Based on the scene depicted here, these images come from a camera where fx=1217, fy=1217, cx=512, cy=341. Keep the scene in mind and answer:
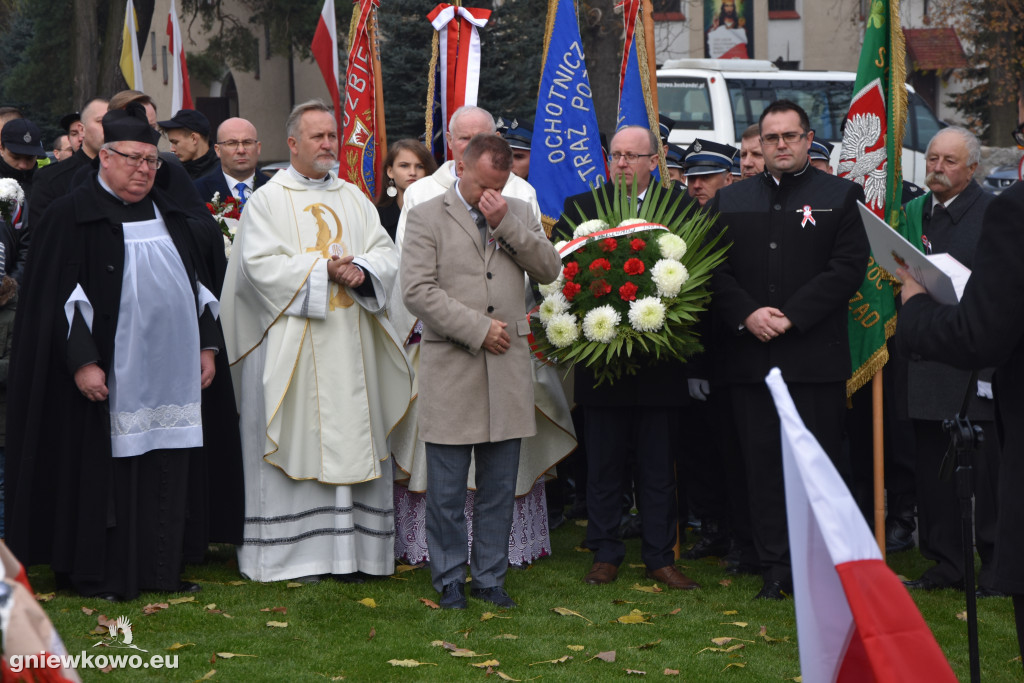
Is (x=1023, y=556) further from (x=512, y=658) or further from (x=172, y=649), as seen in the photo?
(x=172, y=649)

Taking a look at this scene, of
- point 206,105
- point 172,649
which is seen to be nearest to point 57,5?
point 206,105

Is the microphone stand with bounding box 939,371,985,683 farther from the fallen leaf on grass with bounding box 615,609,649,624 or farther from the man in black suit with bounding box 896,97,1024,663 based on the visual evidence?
the fallen leaf on grass with bounding box 615,609,649,624

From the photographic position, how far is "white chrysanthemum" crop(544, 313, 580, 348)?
19.3 ft

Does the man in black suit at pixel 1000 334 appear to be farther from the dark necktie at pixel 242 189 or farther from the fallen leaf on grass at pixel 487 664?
the dark necktie at pixel 242 189

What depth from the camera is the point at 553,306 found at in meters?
6.02

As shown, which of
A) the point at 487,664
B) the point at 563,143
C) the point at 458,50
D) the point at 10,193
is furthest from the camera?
the point at 458,50

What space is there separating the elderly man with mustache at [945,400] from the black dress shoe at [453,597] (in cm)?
234

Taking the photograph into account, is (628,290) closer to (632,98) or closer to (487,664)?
(487,664)

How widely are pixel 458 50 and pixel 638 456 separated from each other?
328 cm

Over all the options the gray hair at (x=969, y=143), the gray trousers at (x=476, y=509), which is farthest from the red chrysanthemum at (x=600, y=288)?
the gray hair at (x=969, y=143)

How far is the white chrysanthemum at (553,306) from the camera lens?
6.00 m

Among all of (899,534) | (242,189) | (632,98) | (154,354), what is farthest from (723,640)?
(242,189)

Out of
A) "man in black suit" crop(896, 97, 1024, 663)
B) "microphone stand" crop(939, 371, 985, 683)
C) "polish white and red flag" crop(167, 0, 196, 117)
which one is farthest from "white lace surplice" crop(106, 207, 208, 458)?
"polish white and red flag" crop(167, 0, 196, 117)

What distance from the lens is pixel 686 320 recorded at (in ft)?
19.2
